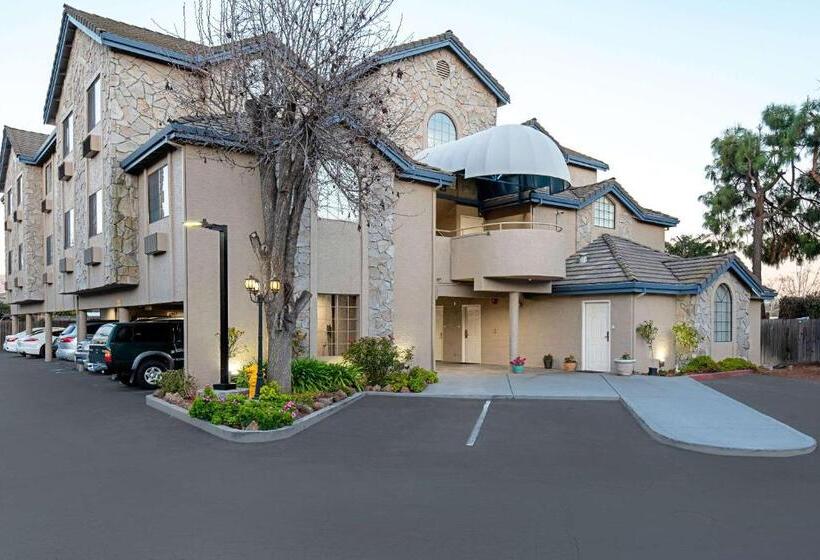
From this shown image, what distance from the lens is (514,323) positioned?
19.8 meters

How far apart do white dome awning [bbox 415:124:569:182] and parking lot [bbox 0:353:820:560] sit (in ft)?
33.3

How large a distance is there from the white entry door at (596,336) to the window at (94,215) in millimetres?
15888

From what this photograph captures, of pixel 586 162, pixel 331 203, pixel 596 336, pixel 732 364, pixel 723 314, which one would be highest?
pixel 586 162

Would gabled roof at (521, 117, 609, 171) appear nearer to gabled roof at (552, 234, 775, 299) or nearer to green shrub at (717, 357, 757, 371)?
gabled roof at (552, 234, 775, 299)

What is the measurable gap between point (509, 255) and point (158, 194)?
1044 cm

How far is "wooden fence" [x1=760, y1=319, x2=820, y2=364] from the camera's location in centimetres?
2514

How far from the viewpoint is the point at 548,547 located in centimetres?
518

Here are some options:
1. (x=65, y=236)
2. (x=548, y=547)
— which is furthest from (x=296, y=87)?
(x=65, y=236)

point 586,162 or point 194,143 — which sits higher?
point 586,162

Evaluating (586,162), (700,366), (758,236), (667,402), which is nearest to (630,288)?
(700,366)

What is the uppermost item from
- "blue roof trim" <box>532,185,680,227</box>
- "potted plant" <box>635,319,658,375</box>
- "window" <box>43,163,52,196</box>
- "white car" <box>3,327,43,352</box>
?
"window" <box>43,163,52,196</box>

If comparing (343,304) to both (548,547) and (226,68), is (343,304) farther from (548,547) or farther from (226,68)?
(548,547)

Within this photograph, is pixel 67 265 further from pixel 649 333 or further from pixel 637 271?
pixel 649 333

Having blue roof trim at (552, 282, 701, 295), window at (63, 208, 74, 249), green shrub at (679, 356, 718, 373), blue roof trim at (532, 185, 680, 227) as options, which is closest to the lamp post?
blue roof trim at (532, 185, 680, 227)
